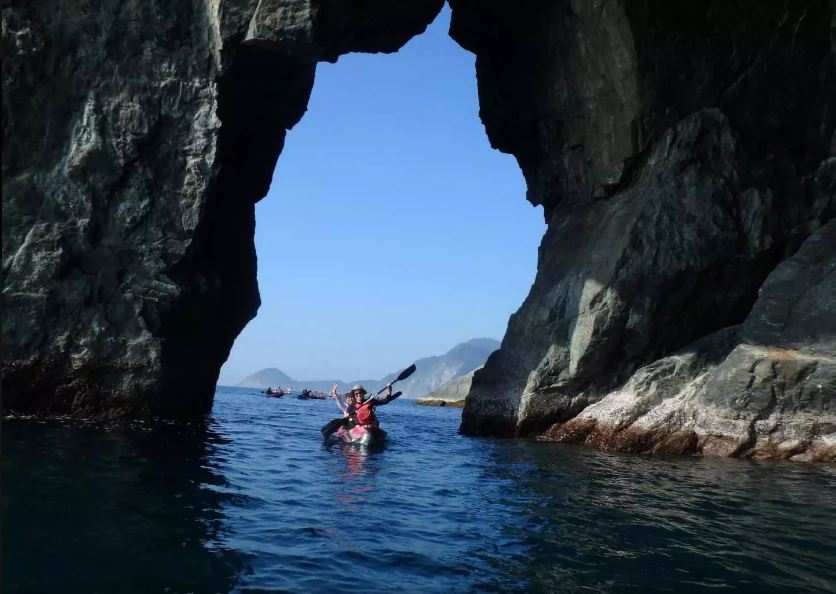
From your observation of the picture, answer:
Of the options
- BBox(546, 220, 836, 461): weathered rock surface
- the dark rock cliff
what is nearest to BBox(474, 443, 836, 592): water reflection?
BBox(546, 220, 836, 461): weathered rock surface

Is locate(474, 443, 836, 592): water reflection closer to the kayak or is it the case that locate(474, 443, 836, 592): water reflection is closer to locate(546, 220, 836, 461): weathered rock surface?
locate(546, 220, 836, 461): weathered rock surface

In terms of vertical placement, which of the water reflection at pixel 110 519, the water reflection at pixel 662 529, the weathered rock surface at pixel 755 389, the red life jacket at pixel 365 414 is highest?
the weathered rock surface at pixel 755 389

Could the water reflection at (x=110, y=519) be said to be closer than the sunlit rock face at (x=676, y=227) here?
Yes

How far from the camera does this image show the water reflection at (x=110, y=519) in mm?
6395

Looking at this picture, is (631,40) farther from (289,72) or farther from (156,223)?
(156,223)

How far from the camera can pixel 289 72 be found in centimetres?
2356

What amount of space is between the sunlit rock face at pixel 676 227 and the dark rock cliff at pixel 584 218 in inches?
2.6

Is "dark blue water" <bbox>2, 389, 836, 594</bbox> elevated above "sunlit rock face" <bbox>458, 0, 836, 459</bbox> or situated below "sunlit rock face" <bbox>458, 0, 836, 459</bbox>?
below

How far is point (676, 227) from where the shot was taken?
2067cm

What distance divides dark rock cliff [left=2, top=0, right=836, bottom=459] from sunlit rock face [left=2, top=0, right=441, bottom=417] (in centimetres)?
6

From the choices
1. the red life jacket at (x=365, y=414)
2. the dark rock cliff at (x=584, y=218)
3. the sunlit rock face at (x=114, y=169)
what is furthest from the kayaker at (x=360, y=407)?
the sunlit rock face at (x=114, y=169)

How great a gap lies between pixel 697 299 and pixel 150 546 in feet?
58.0

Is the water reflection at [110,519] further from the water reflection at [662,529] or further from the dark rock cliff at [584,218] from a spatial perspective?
the dark rock cliff at [584,218]

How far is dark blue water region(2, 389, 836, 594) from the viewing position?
6.82 meters
